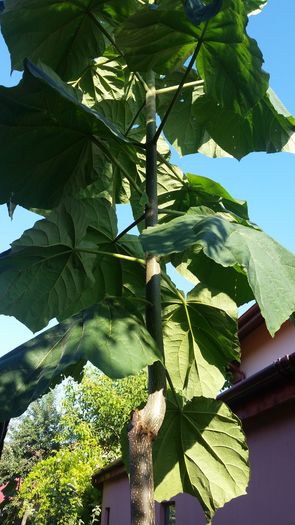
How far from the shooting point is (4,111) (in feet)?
4.57

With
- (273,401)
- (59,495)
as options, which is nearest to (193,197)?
(273,401)

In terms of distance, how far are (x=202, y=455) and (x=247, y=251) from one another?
0.86 meters

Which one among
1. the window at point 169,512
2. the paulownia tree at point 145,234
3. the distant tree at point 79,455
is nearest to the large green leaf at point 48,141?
the paulownia tree at point 145,234

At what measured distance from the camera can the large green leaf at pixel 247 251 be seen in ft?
3.41

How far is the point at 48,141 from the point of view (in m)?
1.54

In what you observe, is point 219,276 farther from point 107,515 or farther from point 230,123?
point 107,515

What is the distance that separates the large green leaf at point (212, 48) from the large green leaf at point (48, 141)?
0.27m

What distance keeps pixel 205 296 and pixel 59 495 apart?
36.6ft

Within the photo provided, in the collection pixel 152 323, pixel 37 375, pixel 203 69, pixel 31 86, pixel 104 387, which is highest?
pixel 104 387

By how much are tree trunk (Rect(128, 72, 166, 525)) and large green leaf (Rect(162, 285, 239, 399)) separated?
37 cm

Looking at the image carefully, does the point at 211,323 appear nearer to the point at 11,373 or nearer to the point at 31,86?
the point at 11,373

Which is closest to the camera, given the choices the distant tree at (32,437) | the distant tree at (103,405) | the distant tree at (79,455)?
the distant tree at (79,455)

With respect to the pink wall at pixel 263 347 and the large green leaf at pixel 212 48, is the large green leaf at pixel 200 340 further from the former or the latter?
the pink wall at pixel 263 347

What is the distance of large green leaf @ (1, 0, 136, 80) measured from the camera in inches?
65.6
